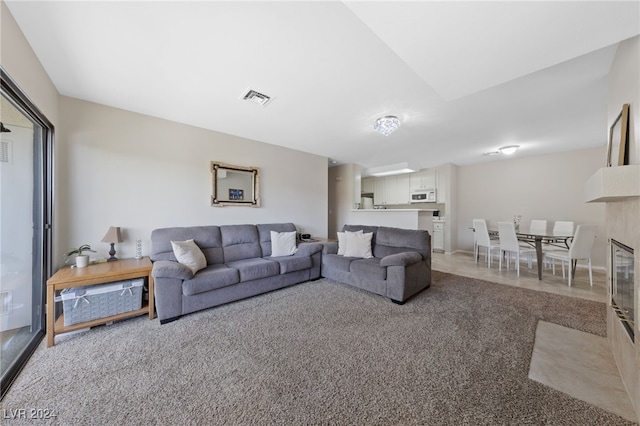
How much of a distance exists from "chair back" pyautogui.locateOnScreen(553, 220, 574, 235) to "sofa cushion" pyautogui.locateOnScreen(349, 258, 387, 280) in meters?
4.05

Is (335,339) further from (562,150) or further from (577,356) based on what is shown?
(562,150)

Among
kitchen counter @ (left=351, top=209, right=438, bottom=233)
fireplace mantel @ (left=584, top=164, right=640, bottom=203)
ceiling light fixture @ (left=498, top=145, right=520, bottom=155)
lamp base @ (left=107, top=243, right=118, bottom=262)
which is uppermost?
ceiling light fixture @ (left=498, top=145, right=520, bottom=155)

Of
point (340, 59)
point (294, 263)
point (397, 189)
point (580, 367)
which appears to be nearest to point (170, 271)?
point (294, 263)

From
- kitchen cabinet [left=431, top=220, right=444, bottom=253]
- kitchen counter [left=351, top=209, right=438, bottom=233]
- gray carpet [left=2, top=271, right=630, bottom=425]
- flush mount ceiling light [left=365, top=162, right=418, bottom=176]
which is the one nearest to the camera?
gray carpet [left=2, top=271, right=630, bottom=425]

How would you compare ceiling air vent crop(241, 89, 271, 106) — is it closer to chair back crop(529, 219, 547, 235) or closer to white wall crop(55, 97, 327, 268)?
white wall crop(55, 97, 327, 268)

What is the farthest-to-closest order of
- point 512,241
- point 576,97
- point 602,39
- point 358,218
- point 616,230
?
point 358,218
point 512,241
point 576,97
point 616,230
point 602,39

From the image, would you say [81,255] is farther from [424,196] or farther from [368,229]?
[424,196]

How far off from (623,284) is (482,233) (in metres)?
3.01

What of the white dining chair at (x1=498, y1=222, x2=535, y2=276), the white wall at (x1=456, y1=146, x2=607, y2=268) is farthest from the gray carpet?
the white wall at (x1=456, y1=146, x2=607, y2=268)

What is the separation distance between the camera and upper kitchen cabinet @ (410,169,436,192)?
20.2ft

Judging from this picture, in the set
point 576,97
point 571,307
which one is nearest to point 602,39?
point 576,97

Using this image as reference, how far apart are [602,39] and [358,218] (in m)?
4.23

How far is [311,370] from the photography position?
1530 mm

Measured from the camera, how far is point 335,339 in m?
1.90
